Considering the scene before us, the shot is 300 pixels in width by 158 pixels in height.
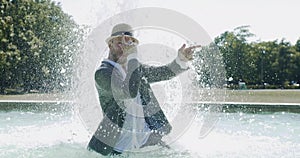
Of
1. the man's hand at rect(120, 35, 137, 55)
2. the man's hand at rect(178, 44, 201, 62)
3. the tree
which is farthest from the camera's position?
the tree

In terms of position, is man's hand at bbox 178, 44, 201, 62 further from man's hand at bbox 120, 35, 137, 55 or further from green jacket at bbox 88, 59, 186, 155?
man's hand at bbox 120, 35, 137, 55

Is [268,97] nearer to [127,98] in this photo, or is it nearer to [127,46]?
[127,46]

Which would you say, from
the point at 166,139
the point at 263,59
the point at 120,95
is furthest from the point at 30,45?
the point at 120,95

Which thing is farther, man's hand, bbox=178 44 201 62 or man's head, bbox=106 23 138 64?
man's hand, bbox=178 44 201 62

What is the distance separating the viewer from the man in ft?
11.4

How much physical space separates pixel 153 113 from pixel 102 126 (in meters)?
0.52

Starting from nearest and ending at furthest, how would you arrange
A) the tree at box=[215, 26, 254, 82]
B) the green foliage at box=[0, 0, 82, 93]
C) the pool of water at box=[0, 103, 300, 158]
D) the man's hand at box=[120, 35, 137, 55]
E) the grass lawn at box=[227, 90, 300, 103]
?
the man's hand at box=[120, 35, 137, 55]
the pool of water at box=[0, 103, 300, 158]
the grass lawn at box=[227, 90, 300, 103]
the green foliage at box=[0, 0, 82, 93]
the tree at box=[215, 26, 254, 82]

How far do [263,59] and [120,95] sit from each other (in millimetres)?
32648

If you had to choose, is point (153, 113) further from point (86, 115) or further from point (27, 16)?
point (27, 16)

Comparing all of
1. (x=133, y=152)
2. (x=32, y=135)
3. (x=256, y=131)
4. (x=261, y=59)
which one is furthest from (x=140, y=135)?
(x=261, y=59)

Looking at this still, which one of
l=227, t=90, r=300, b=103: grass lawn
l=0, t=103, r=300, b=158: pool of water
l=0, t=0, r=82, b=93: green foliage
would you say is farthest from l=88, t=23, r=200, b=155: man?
l=0, t=0, r=82, b=93: green foliage

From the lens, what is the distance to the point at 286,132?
675 centimetres

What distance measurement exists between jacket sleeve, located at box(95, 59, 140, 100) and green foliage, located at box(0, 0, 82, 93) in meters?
19.8

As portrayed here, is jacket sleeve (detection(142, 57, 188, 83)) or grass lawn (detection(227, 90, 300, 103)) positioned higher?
jacket sleeve (detection(142, 57, 188, 83))
